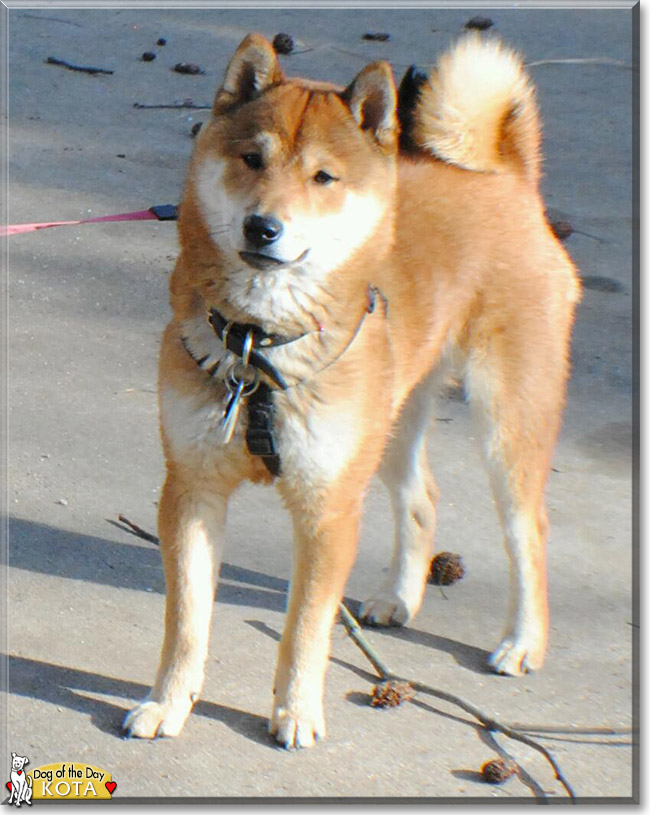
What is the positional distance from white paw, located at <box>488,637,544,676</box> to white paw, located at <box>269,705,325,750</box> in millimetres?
629

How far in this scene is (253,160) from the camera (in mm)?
2576

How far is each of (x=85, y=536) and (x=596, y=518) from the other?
1.67m

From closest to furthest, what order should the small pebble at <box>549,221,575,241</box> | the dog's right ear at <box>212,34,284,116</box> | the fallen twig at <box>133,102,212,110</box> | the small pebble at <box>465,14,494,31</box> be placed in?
1. the dog's right ear at <box>212,34,284,116</box>
2. the small pebble at <box>549,221,575,241</box>
3. the fallen twig at <box>133,102,212,110</box>
4. the small pebble at <box>465,14,494,31</box>

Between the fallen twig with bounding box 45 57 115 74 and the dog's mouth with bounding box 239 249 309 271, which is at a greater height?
the dog's mouth with bounding box 239 249 309 271

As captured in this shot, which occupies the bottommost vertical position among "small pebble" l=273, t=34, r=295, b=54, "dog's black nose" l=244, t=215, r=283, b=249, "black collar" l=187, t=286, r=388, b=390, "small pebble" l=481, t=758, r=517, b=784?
"small pebble" l=481, t=758, r=517, b=784

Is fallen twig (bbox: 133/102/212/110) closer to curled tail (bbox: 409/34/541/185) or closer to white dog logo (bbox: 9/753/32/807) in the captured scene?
curled tail (bbox: 409/34/541/185)

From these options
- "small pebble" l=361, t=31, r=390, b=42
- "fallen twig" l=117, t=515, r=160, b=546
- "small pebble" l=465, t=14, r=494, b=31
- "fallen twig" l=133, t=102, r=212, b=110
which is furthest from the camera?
"small pebble" l=361, t=31, r=390, b=42

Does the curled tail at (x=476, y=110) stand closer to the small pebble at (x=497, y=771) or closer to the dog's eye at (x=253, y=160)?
the dog's eye at (x=253, y=160)

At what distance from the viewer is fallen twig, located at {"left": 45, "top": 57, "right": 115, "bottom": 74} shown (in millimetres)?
7793

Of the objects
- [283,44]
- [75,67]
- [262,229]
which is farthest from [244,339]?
[75,67]

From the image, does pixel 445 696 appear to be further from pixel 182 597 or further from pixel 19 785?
pixel 19 785

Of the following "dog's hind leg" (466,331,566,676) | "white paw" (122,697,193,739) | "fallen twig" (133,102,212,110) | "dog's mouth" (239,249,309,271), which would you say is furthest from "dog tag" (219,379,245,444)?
"fallen twig" (133,102,212,110)

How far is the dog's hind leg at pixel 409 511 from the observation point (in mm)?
3328

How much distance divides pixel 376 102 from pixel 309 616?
121 cm
